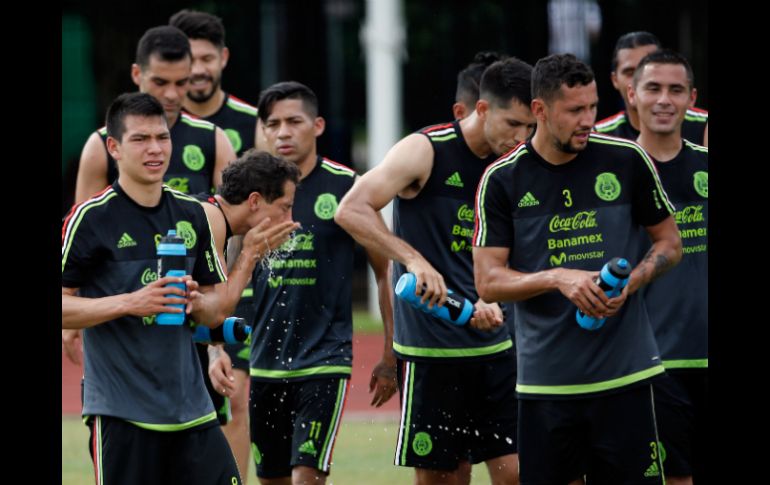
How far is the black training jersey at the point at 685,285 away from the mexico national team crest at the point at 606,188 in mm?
1133

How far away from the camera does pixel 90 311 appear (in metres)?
6.16

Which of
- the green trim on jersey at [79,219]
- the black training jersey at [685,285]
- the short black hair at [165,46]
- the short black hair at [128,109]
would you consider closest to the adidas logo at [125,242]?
the green trim on jersey at [79,219]

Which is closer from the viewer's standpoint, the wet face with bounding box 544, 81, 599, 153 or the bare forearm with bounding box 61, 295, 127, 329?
the bare forearm with bounding box 61, 295, 127, 329

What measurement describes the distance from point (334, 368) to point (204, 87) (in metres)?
2.48

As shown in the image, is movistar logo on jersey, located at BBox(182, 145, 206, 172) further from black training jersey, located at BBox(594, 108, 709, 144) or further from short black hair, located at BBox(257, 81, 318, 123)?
black training jersey, located at BBox(594, 108, 709, 144)

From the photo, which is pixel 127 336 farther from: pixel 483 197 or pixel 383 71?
pixel 383 71

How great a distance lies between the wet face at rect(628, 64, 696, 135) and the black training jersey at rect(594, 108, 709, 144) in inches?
15.1

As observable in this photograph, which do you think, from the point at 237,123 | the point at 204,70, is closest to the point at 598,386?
the point at 237,123

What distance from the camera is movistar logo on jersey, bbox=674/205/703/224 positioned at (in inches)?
304

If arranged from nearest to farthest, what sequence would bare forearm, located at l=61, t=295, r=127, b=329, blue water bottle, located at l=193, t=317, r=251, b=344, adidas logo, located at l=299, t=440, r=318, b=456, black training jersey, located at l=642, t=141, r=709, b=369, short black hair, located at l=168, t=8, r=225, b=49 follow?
bare forearm, located at l=61, t=295, r=127, b=329 < blue water bottle, located at l=193, t=317, r=251, b=344 < black training jersey, located at l=642, t=141, r=709, b=369 < adidas logo, located at l=299, t=440, r=318, b=456 < short black hair, located at l=168, t=8, r=225, b=49

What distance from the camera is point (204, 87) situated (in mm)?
9492

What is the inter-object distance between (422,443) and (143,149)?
235 cm

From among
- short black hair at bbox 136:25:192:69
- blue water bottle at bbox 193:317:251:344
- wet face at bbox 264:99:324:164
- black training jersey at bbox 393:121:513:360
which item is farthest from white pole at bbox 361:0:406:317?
blue water bottle at bbox 193:317:251:344

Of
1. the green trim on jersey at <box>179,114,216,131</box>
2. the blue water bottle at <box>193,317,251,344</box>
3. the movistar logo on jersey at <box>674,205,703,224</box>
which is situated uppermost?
the green trim on jersey at <box>179,114,216,131</box>
